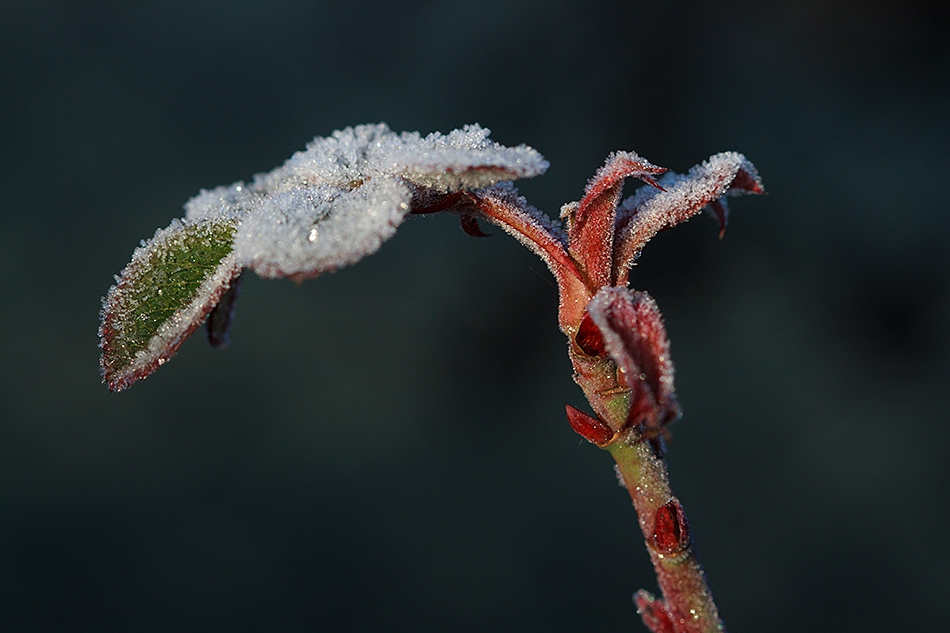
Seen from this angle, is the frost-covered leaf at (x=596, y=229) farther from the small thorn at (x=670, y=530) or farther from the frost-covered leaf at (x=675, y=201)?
the small thorn at (x=670, y=530)

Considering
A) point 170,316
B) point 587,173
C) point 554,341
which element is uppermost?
point 587,173

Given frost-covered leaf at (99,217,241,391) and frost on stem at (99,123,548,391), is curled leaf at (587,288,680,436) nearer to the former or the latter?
frost on stem at (99,123,548,391)

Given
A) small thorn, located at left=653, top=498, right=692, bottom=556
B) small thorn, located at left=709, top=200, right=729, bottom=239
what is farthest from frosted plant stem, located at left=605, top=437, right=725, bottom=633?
small thorn, located at left=709, top=200, right=729, bottom=239

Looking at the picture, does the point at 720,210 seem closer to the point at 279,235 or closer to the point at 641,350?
the point at 641,350

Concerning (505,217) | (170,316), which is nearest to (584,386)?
(505,217)

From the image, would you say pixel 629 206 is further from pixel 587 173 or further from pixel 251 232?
pixel 587 173

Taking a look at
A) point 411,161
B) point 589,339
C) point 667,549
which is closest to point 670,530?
point 667,549

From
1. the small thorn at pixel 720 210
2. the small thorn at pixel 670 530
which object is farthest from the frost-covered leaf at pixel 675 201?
the small thorn at pixel 670 530
